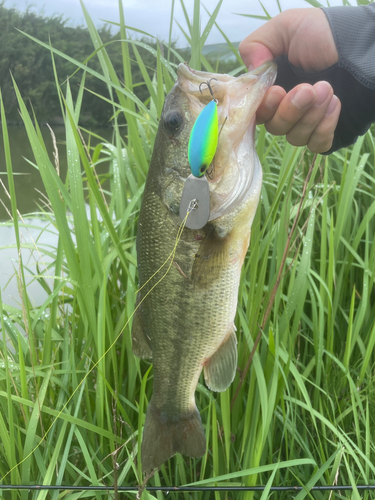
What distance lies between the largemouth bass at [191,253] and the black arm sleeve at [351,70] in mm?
397

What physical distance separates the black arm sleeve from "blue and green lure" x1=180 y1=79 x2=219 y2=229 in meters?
0.56

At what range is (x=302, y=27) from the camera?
123cm

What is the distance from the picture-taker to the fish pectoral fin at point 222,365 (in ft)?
3.56

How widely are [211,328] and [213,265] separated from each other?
199 millimetres

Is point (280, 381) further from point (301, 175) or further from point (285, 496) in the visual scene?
point (301, 175)

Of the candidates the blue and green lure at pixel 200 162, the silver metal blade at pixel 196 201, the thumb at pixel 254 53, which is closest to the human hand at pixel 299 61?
the thumb at pixel 254 53

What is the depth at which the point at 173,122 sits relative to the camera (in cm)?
101

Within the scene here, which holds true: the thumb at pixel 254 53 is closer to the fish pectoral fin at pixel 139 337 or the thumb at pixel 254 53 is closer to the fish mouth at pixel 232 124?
the fish mouth at pixel 232 124

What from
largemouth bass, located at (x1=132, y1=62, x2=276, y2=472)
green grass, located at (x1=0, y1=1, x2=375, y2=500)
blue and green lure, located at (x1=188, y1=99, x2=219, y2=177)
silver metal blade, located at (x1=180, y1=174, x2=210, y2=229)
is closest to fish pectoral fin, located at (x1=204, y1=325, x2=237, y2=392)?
largemouth bass, located at (x1=132, y1=62, x2=276, y2=472)

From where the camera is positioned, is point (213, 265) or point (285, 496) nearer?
point (213, 265)

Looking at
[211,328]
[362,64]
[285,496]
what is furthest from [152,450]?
[362,64]

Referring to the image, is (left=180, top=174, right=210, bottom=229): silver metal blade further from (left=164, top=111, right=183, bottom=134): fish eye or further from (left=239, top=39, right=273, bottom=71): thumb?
(left=239, top=39, right=273, bottom=71): thumb

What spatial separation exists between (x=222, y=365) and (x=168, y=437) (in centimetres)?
29

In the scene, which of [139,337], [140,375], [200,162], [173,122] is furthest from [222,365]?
[173,122]
